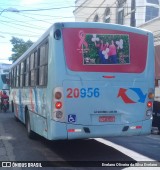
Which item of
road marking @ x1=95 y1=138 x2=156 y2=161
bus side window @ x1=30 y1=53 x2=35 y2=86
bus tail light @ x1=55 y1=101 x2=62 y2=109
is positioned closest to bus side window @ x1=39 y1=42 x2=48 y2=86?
bus tail light @ x1=55 y1=101 x2=62 y2=109

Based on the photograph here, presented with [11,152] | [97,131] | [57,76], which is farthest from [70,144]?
[57,76]

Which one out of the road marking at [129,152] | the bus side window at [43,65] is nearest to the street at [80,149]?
the road marking at [129,152]

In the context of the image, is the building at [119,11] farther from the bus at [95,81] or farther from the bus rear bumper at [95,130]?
the bus rear bumper at [95,130]

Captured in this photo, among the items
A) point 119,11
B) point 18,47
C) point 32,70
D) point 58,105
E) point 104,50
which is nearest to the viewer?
point 58,105

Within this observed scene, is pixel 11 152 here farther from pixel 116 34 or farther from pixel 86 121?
pixel 116 34

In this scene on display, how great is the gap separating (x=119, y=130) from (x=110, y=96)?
79cm

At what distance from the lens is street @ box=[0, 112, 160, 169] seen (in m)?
8.03

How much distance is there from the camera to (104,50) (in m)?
7.65

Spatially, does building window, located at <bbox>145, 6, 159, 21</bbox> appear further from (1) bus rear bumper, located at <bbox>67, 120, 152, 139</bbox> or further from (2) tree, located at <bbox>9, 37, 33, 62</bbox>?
(2) tree, located at <bbox>9, 37, 33, 62</bbox>

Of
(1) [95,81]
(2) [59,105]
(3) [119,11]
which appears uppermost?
(3) [119,11]

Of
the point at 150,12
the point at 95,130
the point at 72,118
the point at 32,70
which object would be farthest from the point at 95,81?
the point at 150,12

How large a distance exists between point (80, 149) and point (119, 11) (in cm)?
2210

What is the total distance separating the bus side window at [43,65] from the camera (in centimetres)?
793

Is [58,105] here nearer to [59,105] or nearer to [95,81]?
[59,105]
